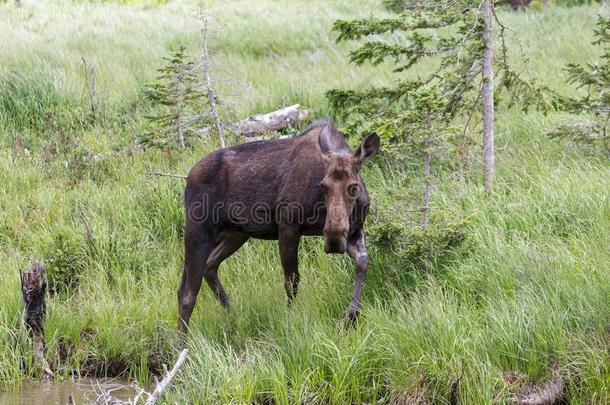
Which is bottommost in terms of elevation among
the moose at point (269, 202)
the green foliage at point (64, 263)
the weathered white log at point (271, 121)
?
the green foliage at point (64, 263)

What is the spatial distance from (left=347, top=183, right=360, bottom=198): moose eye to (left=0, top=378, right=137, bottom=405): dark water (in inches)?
95.9

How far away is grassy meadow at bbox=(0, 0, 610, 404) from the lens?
6.79 meters

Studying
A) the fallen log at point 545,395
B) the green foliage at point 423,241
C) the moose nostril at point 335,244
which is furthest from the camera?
the green foliage at point 423,241

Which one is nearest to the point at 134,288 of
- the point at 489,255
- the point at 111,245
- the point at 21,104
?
the point at 111,245

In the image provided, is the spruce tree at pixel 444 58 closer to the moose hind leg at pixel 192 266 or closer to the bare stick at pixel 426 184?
the bare stick at pixel 426 184

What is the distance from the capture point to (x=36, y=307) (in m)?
8.30

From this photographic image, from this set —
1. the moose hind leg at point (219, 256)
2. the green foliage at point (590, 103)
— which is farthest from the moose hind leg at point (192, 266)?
the green foliage at point (590, 103)

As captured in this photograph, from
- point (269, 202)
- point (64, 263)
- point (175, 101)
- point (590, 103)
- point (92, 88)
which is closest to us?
point (269, 202)

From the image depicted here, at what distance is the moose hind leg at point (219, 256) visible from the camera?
9094 mm

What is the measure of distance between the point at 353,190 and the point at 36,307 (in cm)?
314

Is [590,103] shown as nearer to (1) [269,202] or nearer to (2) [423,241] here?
(2) [423,241]

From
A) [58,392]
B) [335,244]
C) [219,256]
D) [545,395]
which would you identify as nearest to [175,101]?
[219,256]

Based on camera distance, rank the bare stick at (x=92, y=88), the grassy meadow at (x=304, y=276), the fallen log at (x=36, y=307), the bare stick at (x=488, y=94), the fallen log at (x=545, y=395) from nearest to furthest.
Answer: the fallen log at (x=545, y=395), the grassy meadow at (x=304, y=276), the fallen log at (x=36, y=307), the bare stick at (x=488, y=94), the bare stick at (x=92, y=88)

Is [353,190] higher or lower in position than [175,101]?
higher
